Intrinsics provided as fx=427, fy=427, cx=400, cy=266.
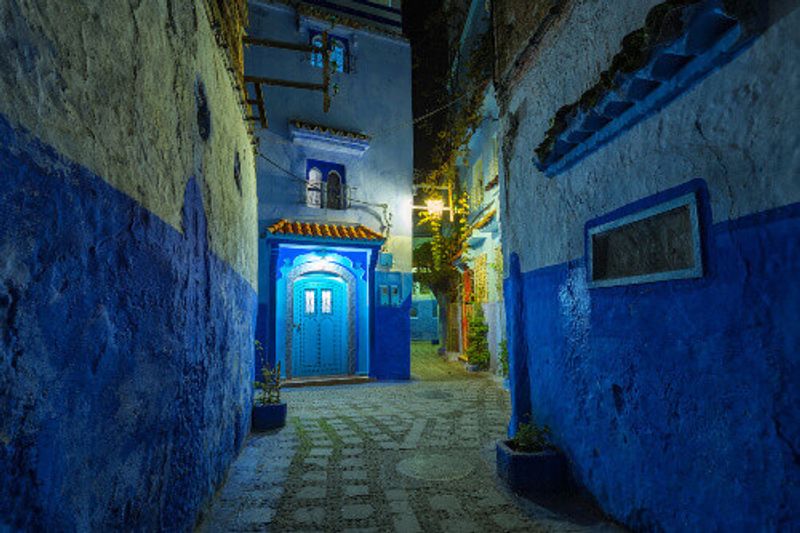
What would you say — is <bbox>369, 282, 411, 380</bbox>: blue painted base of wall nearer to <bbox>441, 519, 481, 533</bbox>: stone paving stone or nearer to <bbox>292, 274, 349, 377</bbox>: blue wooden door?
<bbox>292, 274, 349, 377</bbox>: blue wooden door

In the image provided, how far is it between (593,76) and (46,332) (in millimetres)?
4812

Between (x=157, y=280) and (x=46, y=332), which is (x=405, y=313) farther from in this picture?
(x=46, y=332)

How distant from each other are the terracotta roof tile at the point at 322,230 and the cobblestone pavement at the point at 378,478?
4904 mm

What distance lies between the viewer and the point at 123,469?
2322mm

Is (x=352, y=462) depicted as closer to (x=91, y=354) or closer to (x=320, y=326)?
(x=91, y=354)

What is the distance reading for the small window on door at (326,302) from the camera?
12.9 metres

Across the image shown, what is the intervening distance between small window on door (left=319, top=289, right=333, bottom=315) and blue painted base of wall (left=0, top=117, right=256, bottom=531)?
910 centimetres

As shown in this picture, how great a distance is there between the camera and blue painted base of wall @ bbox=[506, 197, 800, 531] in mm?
2475

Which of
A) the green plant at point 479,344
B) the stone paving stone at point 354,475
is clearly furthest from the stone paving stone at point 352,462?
the green plant at point 479,344

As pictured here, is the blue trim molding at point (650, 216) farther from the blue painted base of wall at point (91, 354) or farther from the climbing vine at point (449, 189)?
the climbing vine at point (449, 189)

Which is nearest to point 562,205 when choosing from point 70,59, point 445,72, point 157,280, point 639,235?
point 639,235

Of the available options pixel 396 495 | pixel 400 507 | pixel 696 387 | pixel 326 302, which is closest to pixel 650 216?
pixel 696 387

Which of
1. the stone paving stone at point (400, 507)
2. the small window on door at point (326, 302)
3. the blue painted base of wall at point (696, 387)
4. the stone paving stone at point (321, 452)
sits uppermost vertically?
the small window on door at point (326, 302)

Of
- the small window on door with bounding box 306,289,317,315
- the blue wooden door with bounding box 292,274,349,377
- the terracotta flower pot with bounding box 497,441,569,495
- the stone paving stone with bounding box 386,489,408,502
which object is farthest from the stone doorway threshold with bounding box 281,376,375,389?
the terracotta flower pot with bounding box 497,441,569,495
